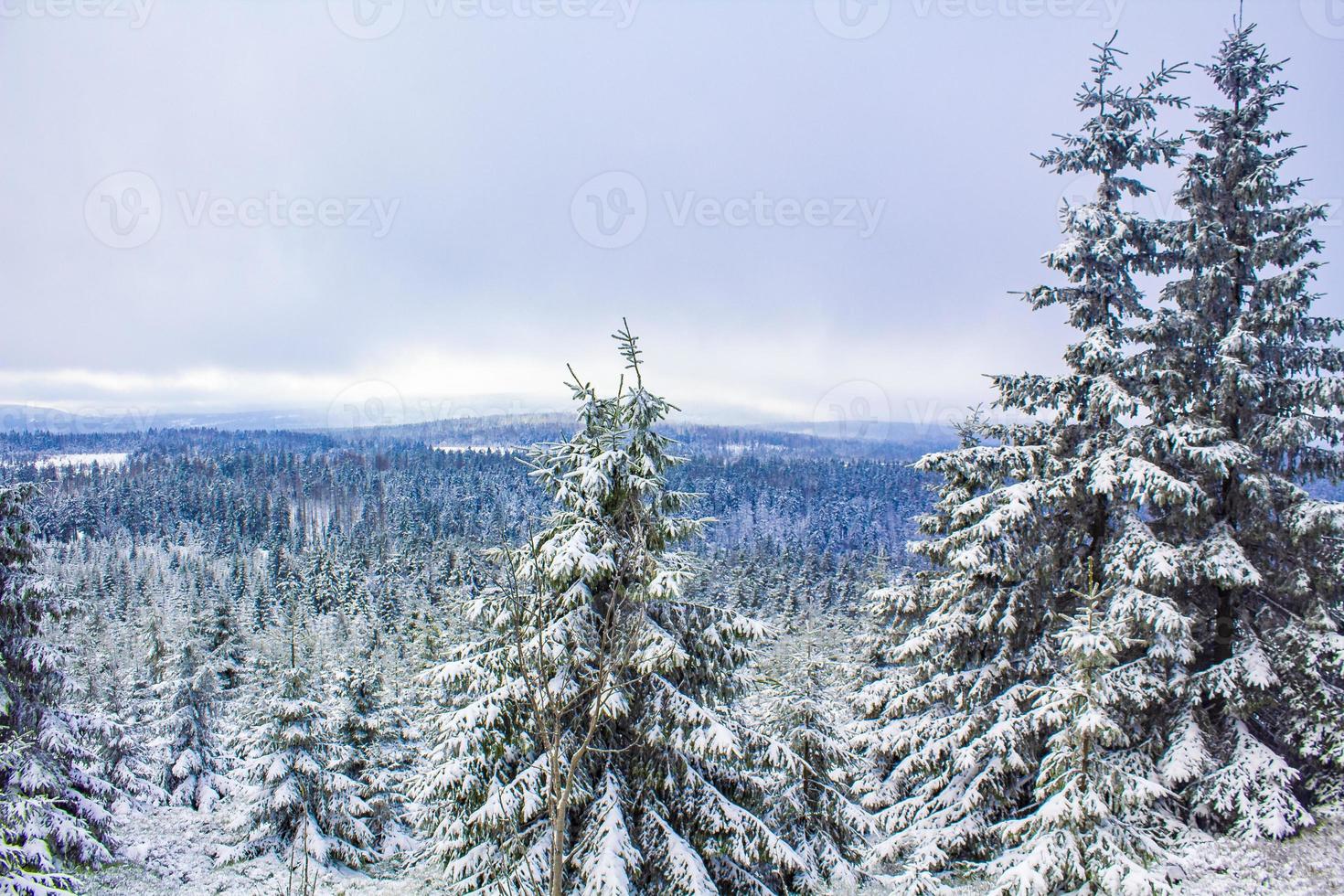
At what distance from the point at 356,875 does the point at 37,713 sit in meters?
8.88

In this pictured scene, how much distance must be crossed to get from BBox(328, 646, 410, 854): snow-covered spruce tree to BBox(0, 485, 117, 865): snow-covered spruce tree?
22.6 ft

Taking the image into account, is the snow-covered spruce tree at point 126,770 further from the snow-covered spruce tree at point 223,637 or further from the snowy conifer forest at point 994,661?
the snow-covered spruce tree at point 223,637

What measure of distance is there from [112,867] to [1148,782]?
21937 millimetres

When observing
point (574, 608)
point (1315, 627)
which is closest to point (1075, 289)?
point (1315, 627)

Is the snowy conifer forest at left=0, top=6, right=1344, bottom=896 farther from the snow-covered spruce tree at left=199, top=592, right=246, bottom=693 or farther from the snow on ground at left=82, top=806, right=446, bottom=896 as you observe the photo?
the snow-covered spruce tree at left=199, top=592, right=246, bottom=693

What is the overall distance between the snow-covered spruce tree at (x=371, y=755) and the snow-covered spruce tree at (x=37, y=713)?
6.88 m

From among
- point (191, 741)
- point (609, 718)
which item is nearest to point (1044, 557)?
point (609, 718)

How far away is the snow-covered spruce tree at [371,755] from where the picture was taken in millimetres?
21078

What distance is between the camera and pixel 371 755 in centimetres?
2264

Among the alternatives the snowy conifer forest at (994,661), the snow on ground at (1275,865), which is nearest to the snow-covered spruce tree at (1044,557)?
the snowy conifer forest at (994,661)

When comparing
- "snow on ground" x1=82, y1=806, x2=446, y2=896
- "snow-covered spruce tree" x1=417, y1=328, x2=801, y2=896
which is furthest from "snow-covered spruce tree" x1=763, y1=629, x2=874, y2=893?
"snow on ground" x1=82, y1=806, x2=446, y2=896

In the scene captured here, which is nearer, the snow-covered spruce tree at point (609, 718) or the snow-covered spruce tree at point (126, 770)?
the snow-covered spruce tree at point (609, 718)

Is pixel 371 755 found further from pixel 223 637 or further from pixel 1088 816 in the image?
pixel 1088 816

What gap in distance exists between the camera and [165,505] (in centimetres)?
13512
